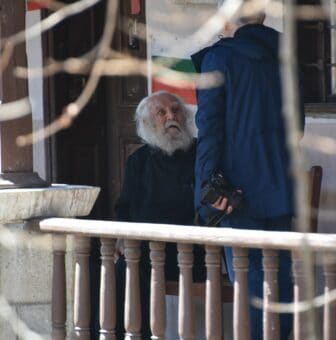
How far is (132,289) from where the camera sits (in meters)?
4.99

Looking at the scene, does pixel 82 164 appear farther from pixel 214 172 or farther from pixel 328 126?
pixel 214 172

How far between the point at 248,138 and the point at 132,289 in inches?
31.6

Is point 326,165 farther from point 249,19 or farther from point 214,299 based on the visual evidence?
point 214,299

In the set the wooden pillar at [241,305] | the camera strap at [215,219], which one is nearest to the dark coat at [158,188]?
the camera strap at [215,219]

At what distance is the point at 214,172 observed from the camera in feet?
16.9

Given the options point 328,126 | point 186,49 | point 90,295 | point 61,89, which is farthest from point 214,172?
point 61,89

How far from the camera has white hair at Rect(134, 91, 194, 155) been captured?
6.31 meters

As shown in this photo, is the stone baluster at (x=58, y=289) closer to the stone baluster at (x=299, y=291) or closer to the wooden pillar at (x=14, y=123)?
the wooden pillar at (x=14, y=123)

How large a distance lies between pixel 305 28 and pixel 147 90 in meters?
1.28

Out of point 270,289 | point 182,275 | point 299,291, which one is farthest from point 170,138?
point 299,291

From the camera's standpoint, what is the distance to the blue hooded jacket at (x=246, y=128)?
203 inches

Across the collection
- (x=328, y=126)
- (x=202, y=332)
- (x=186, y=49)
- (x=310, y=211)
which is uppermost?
(x=186, y=49)

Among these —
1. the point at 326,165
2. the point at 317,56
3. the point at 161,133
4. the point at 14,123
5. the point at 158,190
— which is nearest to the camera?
the point at 14,123

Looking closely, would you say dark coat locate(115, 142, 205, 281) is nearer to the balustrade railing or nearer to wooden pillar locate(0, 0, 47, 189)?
wooden pillar locate(0, 0, 47, 189)
